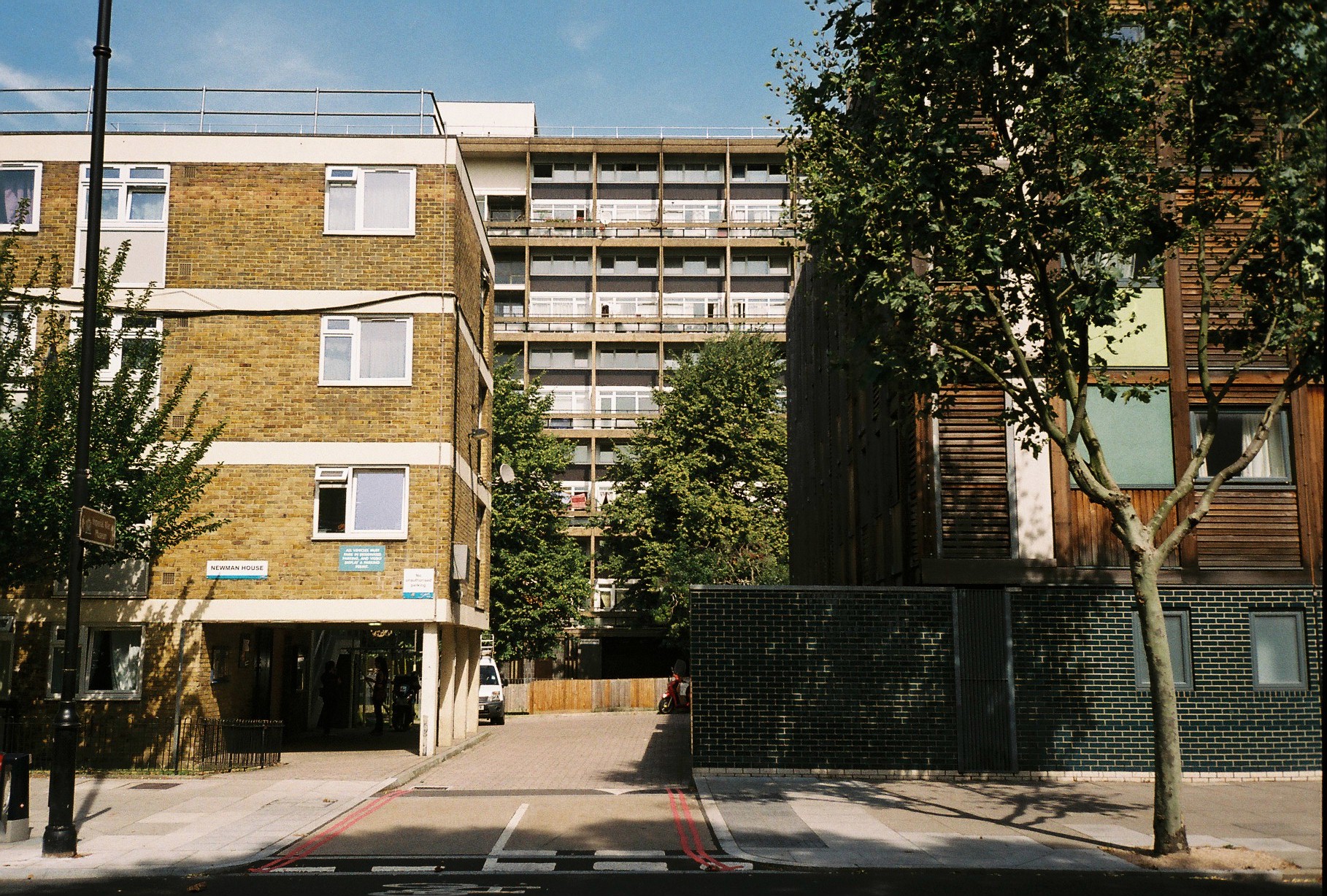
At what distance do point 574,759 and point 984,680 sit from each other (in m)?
8.95

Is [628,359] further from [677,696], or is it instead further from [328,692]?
[328,692]

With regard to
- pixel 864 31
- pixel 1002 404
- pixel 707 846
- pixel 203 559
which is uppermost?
pixel 864 31

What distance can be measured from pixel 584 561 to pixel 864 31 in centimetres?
3701

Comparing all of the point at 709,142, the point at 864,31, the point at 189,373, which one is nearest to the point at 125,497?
the point at 189,373

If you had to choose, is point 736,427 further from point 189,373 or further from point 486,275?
point 189,373

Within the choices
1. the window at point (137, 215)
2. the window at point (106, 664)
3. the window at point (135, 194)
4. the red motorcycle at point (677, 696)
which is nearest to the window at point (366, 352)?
the window at point (137, 215)

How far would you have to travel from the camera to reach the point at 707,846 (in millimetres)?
12891

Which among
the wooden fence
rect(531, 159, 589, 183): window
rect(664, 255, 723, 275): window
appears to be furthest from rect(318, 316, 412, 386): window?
rect(531, 159, 589, 183): window

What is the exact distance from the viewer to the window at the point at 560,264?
67000 mm

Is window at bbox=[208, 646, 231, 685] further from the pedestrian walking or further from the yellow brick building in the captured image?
the pedestrian walking

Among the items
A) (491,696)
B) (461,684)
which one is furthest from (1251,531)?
(491,696)

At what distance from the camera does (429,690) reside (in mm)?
23094

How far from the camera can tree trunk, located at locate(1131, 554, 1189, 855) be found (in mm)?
12133

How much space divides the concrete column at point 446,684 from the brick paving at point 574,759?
0.70 m
